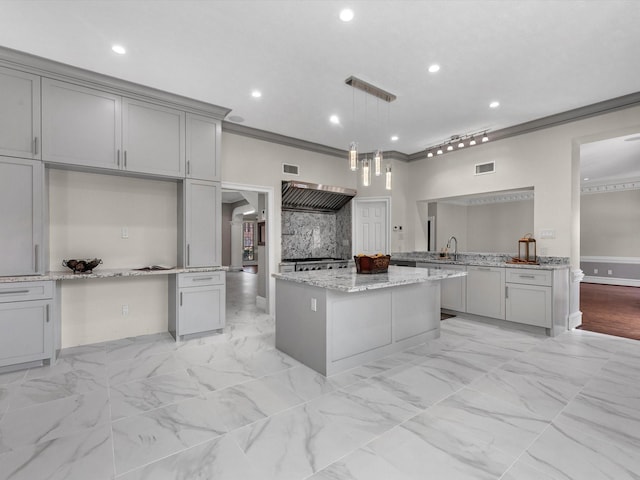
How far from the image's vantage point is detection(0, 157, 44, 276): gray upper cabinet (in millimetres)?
2852

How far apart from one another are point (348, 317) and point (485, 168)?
3.70 m

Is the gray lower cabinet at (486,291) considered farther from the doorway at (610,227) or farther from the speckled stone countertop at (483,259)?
the doorway at (610,227)

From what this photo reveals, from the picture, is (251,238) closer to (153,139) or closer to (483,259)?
(153,139)

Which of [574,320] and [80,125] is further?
[574,320]

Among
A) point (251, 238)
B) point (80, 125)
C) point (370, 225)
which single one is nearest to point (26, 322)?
point (80, 125)

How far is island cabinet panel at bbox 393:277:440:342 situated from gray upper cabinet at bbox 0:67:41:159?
387 centimetres

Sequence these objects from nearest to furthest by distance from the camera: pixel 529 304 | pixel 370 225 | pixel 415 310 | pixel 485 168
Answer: pixel 415 310, pixel 529 304, pixel 485 168, pixel 370 225

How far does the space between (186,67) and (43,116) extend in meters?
1.45

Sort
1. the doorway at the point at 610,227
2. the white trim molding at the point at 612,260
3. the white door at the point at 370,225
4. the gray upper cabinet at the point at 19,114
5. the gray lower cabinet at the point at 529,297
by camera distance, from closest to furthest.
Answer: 1. the gray upper cabinet at the point at 19,114
2. the gray lower cabinet at the point at 529,297
3. the white door at the point at 370,225
4. the doorway at the point at 610,227
5. the white trim molding at the point at 612,260

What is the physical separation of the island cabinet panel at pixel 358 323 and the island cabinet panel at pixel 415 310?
5.9 inches

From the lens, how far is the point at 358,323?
9.71ft

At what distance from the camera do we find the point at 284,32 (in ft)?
8.38

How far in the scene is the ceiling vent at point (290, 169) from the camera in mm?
5199

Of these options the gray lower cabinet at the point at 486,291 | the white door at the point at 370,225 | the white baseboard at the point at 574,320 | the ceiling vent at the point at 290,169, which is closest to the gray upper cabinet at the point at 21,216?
the ceiling vent at the point at 290,169
